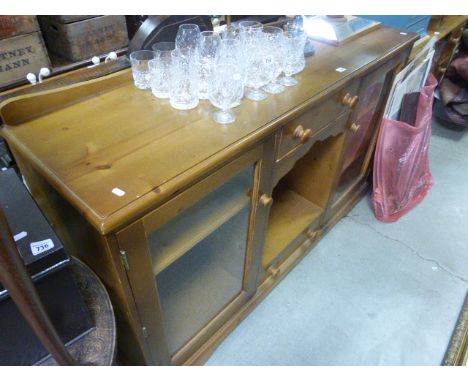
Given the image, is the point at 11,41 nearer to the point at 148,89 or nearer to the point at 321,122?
the point at 148,89

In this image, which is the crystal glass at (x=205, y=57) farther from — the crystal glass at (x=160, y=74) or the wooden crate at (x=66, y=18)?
the wooden crate at (x=66, y=18)

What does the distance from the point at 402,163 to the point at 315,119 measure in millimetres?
782

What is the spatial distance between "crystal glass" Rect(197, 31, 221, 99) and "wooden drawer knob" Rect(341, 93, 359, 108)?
411 millimetres

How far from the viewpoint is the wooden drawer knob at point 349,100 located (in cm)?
102

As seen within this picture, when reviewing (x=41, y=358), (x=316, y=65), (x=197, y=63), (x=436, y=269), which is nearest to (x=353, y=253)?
(x=436, y=269)

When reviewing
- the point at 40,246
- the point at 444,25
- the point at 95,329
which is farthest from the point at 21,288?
the point at 444,25

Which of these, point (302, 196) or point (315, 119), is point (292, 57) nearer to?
point (315, 119)

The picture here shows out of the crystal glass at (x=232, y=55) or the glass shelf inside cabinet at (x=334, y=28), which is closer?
the crystal glass at (x=232, y=55)

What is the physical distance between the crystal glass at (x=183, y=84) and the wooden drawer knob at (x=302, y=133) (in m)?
0.26

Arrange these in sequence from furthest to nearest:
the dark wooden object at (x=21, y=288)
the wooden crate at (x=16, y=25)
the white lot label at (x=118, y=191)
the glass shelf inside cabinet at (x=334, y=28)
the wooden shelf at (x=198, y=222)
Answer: the glass shelf inside cabinet at (x=334, y=28), the wooden crate at (x=16, y=25), the wooden shelf at (x=198, y=222), the white lot label at (x=118, y=191), the dark wooden object at (x=21, y=288)

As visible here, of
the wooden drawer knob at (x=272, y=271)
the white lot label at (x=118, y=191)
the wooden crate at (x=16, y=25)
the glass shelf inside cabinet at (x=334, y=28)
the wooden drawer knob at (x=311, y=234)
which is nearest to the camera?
the white lot label at (x=118, y=191)

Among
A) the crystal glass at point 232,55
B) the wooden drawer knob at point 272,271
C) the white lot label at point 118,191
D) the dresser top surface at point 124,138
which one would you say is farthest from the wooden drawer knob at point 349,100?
the white lot label at point 118,191

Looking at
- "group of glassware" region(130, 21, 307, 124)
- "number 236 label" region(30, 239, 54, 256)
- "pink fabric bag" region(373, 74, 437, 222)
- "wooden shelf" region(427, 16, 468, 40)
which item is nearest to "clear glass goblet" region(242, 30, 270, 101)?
"group of glassware" region(130, 21, 307, 124)

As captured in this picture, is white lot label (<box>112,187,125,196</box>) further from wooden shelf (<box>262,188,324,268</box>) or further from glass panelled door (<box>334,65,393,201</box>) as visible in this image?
glass panelled door (<box>334,65,393,201</box>)
